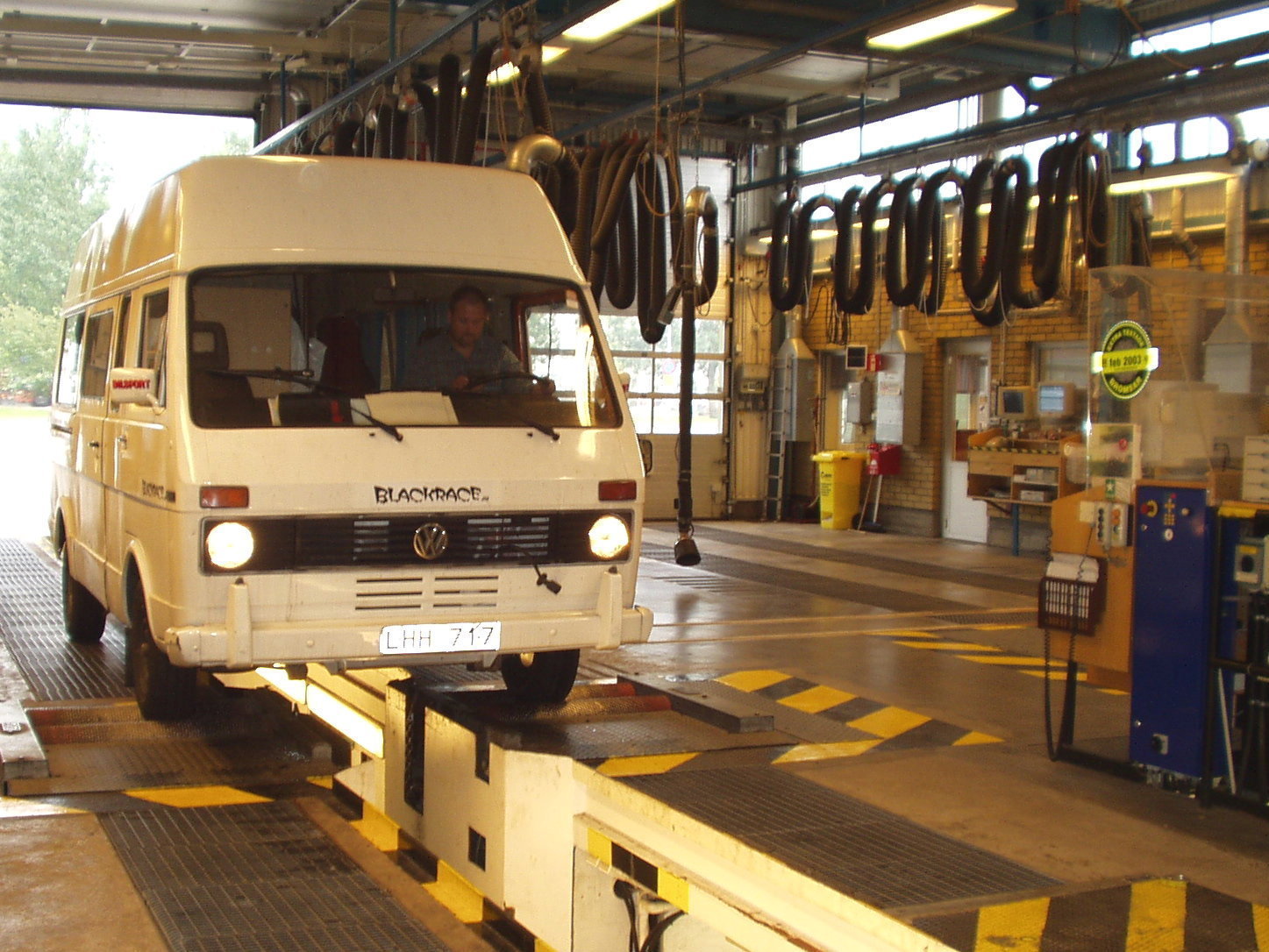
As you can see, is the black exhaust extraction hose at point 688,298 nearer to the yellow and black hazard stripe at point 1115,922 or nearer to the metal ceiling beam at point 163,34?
the metal ceiling beam at point 163,34

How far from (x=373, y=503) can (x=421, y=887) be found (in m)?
1.55

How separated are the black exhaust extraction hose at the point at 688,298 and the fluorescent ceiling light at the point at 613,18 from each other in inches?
77.2

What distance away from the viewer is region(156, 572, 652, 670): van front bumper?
528 centimetres

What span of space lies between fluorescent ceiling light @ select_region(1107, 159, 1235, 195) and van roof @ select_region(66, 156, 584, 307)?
26.1ft

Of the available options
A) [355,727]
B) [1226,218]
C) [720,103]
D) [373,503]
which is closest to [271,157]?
[373,503]

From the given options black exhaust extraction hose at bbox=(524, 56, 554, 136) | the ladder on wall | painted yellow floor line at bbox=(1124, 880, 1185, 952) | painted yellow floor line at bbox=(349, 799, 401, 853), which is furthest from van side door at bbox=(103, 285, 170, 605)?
the ladder on wall

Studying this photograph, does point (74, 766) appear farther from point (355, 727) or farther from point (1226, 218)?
→ point (1226, 218)

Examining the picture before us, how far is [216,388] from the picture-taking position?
5625 mm

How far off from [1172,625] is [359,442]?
330 cm

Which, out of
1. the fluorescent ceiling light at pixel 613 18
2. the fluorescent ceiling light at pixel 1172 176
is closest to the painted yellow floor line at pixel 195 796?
the fluorescent ceiling light at pixel 613 18

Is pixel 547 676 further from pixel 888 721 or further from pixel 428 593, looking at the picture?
pixel 888 721

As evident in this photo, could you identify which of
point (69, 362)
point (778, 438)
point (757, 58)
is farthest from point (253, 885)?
point (778, 438)

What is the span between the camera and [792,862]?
11.7 ft

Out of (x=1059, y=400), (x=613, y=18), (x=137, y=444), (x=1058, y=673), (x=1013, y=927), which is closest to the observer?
(x=1013, y=927)
